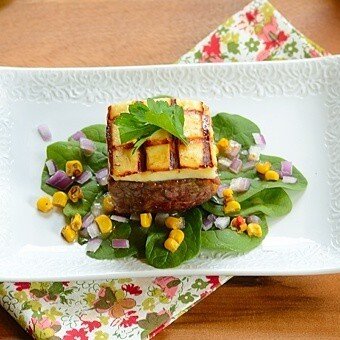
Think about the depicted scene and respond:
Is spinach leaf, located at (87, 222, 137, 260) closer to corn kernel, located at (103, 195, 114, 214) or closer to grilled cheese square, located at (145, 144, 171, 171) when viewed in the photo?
corn kernel, located at (103, 195, 114, 214)

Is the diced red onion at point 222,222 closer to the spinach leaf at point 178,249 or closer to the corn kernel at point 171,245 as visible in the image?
the spinach leaf at point 178,249

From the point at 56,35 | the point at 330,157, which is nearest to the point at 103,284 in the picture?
the point at 330,157

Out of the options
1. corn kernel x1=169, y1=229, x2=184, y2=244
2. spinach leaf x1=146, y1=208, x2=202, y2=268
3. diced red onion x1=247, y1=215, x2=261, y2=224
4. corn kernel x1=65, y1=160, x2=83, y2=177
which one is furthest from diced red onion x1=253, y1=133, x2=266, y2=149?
corn kernel x1=65, y1=160, x2=83, y2=177

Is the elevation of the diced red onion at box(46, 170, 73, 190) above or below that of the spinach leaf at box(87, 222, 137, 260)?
above

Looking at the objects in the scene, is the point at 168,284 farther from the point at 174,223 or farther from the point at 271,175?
the point at 271,175

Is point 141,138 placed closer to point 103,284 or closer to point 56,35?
point 103,284

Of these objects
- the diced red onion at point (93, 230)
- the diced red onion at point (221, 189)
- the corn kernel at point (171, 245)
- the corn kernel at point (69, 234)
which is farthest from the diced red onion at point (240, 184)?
the corn kernel at point (69, 234)
